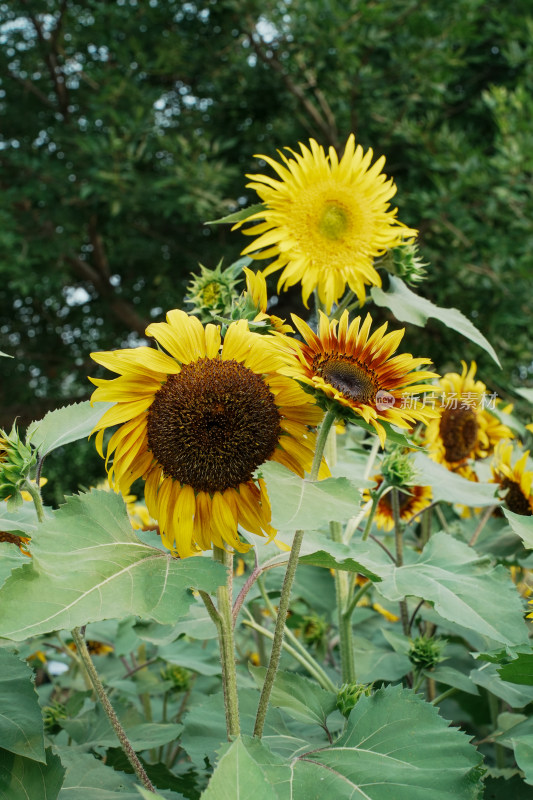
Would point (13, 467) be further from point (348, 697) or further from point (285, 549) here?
point (348, 697)

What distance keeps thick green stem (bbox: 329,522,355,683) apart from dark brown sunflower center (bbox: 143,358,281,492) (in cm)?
25

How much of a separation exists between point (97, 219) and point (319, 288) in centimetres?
447

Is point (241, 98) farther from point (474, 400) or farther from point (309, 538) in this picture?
point (309, 538)

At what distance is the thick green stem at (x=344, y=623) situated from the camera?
813 mm

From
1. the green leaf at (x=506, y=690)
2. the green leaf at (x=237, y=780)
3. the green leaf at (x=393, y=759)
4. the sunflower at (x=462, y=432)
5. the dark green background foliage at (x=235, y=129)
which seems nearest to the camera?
the green leaf at (x=237, y=780)

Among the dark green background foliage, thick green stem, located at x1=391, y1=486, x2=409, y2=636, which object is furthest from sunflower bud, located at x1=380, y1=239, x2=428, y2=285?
the dark green background foliage

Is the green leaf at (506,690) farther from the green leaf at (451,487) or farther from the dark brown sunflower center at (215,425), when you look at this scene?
the dark brown sunflower center at (215,425)

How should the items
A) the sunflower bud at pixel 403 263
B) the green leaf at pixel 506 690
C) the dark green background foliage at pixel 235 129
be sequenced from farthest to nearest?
the dark green background foliage at pixel 235 129 → the sunflower bud at pixel 403 263 → the green leaf at pixel 506 690

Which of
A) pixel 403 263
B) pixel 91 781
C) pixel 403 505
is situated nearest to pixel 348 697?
pixel 91 781

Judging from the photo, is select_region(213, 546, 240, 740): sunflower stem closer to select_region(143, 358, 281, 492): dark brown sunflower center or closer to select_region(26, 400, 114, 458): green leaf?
select_region(143, 358, 281, 492): dark brown sunflower center

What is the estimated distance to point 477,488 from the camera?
948mm

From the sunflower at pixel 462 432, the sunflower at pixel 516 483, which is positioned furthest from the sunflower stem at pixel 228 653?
the sunflower at pixel 462 432

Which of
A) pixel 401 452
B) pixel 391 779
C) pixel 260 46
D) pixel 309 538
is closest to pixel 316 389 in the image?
pixel 309 538

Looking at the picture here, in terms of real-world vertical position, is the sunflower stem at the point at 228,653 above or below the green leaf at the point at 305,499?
below
